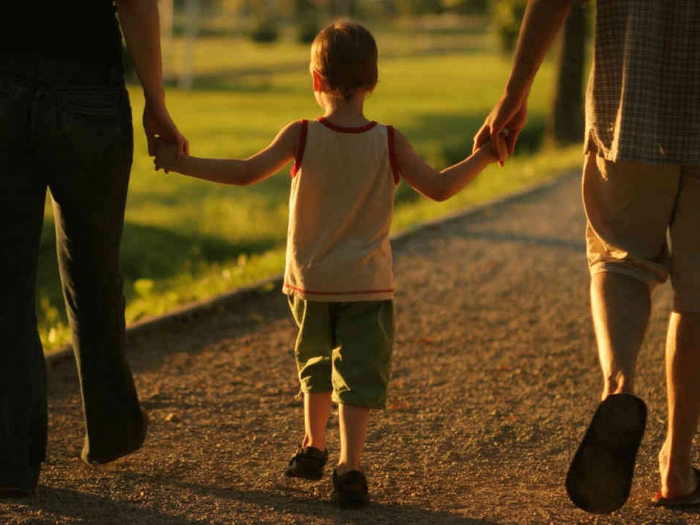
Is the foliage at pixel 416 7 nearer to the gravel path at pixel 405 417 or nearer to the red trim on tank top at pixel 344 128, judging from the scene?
the gravel path at pixel 405 417

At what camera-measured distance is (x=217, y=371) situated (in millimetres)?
5449

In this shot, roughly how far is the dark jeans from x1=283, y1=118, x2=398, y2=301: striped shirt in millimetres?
587

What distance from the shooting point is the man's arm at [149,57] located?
3.55 m

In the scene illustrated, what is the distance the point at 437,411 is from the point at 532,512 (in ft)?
3.98

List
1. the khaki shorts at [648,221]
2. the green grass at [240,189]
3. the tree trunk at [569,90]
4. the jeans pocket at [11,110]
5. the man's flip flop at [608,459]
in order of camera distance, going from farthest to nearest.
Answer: the tree trunk at [569,90] < the green grass at [240,189] < the khaki shorts at [648,221] < the jeans pocket at [11,110] < the man's flip flop at [608,459]

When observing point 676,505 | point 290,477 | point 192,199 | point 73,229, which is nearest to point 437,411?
point 290,477

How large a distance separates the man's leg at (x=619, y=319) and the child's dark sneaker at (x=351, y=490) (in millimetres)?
822

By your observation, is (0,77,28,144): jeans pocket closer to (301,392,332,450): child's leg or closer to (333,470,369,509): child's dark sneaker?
(301,392,332,450): child's leg

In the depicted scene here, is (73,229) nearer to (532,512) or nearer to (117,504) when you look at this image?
(117,504)

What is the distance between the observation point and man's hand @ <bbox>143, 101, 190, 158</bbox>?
12.1ft

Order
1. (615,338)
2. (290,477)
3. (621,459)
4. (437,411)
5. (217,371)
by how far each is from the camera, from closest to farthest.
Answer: (621,459) → (615,338) → (290,477) → (437,411) → (217,371)

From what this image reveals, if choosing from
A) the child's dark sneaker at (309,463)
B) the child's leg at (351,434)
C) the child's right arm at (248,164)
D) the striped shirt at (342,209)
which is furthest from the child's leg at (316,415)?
the child's right arm at (248,164)

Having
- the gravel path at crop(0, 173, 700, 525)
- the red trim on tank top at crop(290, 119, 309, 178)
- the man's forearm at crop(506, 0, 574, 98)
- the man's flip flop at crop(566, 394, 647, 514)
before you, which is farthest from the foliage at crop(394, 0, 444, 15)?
the man's flip flop at crop(566, 394, 647, 514)

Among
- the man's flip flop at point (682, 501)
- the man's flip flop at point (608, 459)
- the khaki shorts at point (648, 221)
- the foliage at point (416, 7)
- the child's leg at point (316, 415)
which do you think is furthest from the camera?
the foliage at point (416, 7)
